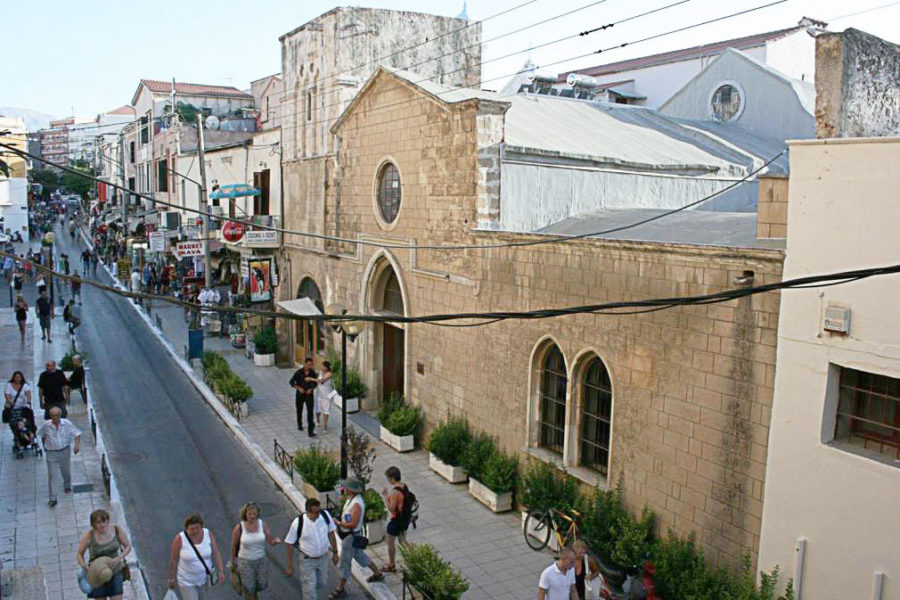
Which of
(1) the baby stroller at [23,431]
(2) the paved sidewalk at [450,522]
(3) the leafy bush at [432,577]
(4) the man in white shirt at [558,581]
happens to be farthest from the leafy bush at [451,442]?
(1) the baby stroller at [23,431]

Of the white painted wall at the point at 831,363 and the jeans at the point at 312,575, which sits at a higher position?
the white painted wall at the point at 831,363

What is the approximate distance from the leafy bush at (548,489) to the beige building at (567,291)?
0.27 m

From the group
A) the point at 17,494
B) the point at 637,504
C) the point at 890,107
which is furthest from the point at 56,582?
the point at 890,107

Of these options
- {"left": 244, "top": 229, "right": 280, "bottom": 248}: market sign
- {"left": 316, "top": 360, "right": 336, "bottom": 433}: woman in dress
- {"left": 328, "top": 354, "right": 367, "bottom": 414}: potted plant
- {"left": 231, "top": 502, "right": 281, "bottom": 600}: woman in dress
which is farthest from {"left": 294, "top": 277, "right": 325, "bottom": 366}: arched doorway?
{"left": 231, "top": 502, "right": 281, "bottom": 600}: woman in dress

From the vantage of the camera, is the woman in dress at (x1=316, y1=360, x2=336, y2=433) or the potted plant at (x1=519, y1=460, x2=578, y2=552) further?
the woman in dress at (x1=316, y1=360, x2=336, y2=433)

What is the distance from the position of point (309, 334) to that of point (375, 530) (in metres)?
11.4

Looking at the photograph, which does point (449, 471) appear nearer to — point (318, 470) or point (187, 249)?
point (318, 470)

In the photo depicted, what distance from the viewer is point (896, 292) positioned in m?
7.38

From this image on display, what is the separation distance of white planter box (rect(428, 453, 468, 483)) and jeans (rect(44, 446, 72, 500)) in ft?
20.9

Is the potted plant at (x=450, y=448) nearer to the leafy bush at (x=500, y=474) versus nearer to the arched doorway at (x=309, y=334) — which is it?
the leafy bush at (x=500, y=474)

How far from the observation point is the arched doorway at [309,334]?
72.7 ft

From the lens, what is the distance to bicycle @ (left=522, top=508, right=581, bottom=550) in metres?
10.9

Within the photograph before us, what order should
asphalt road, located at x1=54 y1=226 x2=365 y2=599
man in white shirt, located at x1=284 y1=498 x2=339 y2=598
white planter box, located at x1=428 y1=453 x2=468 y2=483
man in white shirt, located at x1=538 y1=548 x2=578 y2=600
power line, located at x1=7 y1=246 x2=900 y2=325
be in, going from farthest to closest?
white planter box, located at x1=428 y1=453 x2=468 y2=483 → asphalt road, located at x1=54 y1=226 x2=365 y2=599 → man in white shirt, located at x1=284 y1=498 x2=339 y2=598 → man in white shirt, located at x1=538 y1=548 x2=578 y2=600 → power line, located at x1=7 y1=246 x2=900 y2=325

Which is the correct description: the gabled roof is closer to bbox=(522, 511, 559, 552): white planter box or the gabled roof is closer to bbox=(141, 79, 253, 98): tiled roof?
bbox=(141, 79, 253, 98): tiled roof
